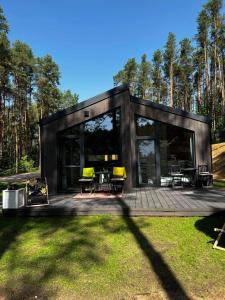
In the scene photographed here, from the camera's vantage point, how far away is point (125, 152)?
8570 millimetres

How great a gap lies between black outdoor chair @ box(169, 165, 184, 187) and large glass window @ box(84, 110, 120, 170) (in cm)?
195

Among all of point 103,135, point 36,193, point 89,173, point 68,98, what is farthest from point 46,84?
point 36,193

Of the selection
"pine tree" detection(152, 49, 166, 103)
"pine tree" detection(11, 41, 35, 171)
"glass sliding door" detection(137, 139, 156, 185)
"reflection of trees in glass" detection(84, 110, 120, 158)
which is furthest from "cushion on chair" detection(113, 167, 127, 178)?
"pine tree" detection(152, 49, 166, 103)

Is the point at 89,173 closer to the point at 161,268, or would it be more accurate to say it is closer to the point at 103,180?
the point at 103,180

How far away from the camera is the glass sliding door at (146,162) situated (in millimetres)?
9227

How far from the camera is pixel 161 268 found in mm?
3439

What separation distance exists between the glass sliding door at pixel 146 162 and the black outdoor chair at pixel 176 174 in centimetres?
62

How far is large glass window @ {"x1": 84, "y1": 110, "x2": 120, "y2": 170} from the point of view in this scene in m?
8.90

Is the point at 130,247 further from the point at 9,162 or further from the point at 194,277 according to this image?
the point at 9,162

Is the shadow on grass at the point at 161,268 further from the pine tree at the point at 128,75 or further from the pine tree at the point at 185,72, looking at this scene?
the pine tree at the point at 128,75

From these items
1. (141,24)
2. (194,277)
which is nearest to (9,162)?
(141,24)

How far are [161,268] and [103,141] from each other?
19.6 ft

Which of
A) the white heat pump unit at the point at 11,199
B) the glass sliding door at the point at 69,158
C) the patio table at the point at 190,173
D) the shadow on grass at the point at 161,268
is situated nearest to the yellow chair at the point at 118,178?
the glass sliding door at the point at 69,158

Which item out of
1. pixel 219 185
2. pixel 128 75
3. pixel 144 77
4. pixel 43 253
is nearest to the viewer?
pixel 43 253
